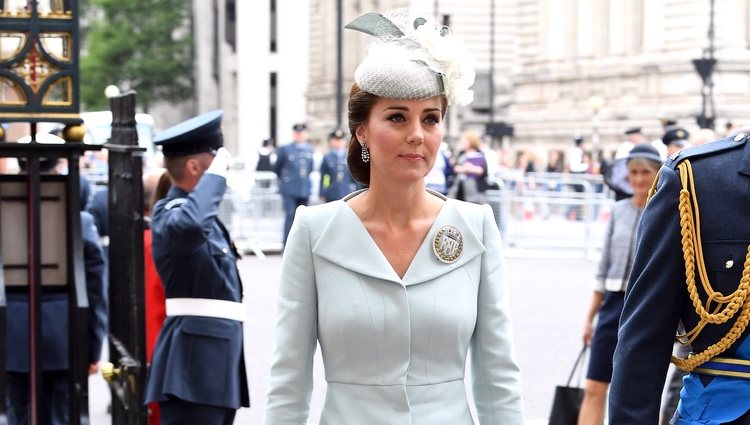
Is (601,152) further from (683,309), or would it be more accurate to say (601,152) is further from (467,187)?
(683,309)

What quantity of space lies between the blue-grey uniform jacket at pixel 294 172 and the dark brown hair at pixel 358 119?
2006 cm

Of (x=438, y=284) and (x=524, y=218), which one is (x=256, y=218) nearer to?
(x=524, y=218)

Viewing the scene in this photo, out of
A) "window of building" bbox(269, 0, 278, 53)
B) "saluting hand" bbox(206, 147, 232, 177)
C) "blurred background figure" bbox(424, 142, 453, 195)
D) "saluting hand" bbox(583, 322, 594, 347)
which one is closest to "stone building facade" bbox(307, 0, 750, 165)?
"window of building" bbox(269, 0, 278, 53)

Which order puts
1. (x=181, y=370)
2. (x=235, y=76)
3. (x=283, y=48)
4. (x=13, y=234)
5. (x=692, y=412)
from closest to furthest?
(x=692, y=412) → (x=13, y=234) → (x=181, y=370) → (x=283, y=48) → (x=235, y=76)

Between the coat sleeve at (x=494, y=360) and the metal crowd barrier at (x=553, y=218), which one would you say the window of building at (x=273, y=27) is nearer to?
the metal crowd barrier at (x=553, y=218)

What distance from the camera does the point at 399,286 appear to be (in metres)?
4.16

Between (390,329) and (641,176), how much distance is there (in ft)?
15.6

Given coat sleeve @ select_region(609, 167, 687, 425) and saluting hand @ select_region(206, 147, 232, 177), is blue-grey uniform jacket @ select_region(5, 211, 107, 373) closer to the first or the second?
saluting hand @ select_region(206, 147, 232, 177)

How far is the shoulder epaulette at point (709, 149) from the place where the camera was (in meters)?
4.04

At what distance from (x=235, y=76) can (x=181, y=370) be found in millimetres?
65638

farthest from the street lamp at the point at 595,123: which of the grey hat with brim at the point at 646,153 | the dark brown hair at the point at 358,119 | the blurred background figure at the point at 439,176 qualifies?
the dark brown hair at the point at 358,119

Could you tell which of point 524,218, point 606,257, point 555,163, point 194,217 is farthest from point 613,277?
point 555,163

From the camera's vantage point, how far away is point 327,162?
2495 cm

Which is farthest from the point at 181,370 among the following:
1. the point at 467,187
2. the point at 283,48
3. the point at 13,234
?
the point at 283,48
